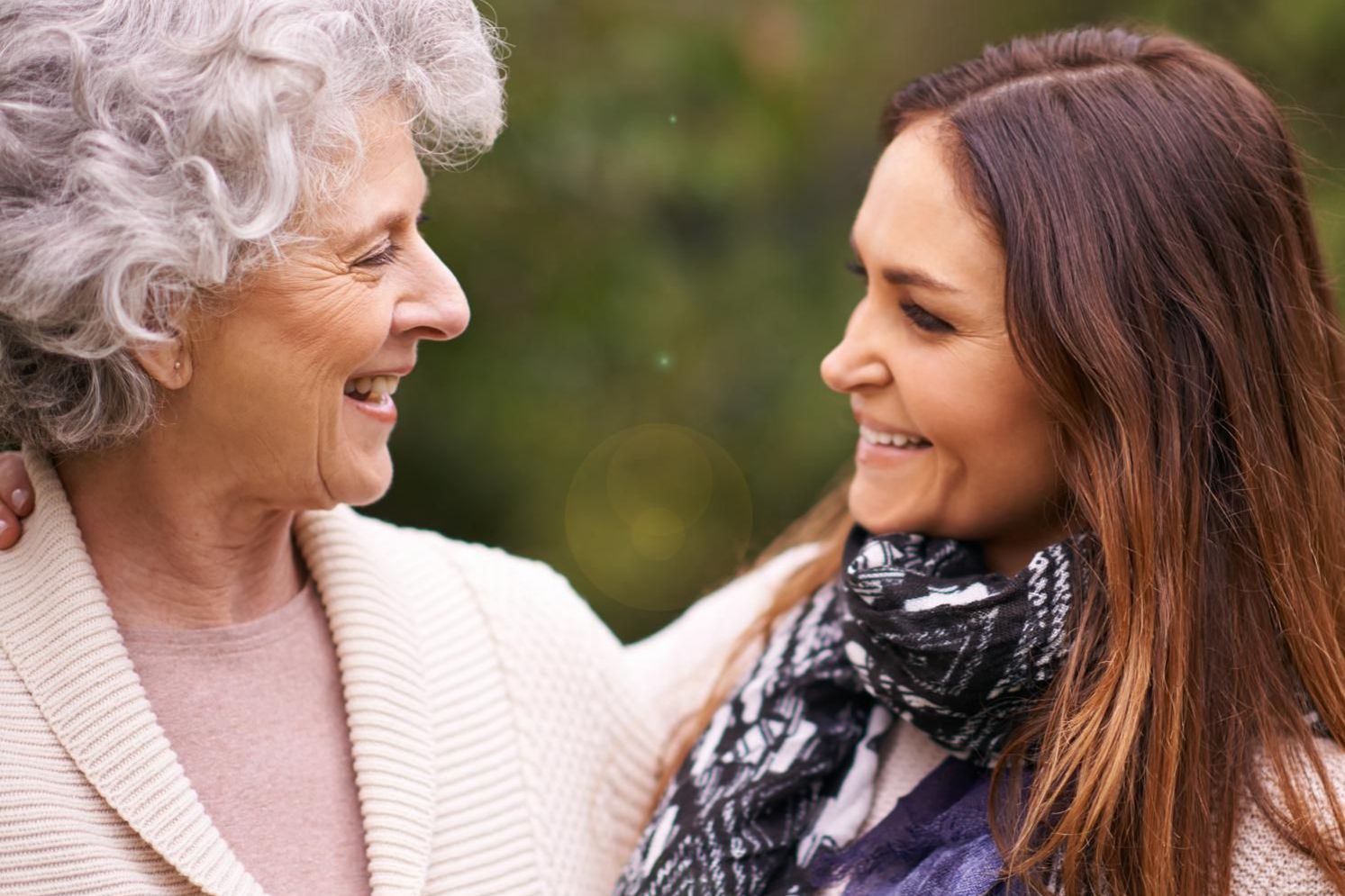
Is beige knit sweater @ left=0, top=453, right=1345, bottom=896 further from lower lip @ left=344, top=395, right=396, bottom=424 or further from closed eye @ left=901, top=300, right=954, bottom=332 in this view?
closed eye @ left=901, top=300, right=954, bottom=332

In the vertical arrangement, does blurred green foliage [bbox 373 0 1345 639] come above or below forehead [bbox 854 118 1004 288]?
below

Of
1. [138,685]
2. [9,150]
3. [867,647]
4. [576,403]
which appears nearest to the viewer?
[9,150]

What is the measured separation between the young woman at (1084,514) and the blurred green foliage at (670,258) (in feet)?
4.68

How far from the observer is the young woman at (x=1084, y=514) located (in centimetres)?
175

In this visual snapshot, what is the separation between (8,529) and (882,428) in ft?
4.16

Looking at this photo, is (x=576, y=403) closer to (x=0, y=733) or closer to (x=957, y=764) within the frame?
(x=957, y=764)

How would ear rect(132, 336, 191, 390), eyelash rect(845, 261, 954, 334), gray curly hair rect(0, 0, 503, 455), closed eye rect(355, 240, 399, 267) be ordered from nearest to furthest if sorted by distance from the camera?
1. gray curly hair rect(0, 0, 503, 455)
2. ear rect(132, 336, 191, 390)
3. closed eye rect(355, 240, 399, 267)
4. eyelash rect(845, 261, 954, 334)

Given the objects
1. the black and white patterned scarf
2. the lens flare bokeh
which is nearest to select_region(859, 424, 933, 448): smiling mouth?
the black and white patterned scarf

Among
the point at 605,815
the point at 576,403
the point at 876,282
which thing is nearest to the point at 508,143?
the point at 576,403

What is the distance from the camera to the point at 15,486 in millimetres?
1814

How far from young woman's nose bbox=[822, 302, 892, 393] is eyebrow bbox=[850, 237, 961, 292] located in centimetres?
Answer: 9

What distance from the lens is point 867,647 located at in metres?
1.95

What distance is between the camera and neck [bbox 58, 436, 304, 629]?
1.81m

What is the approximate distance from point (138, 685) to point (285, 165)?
2.32 ft
